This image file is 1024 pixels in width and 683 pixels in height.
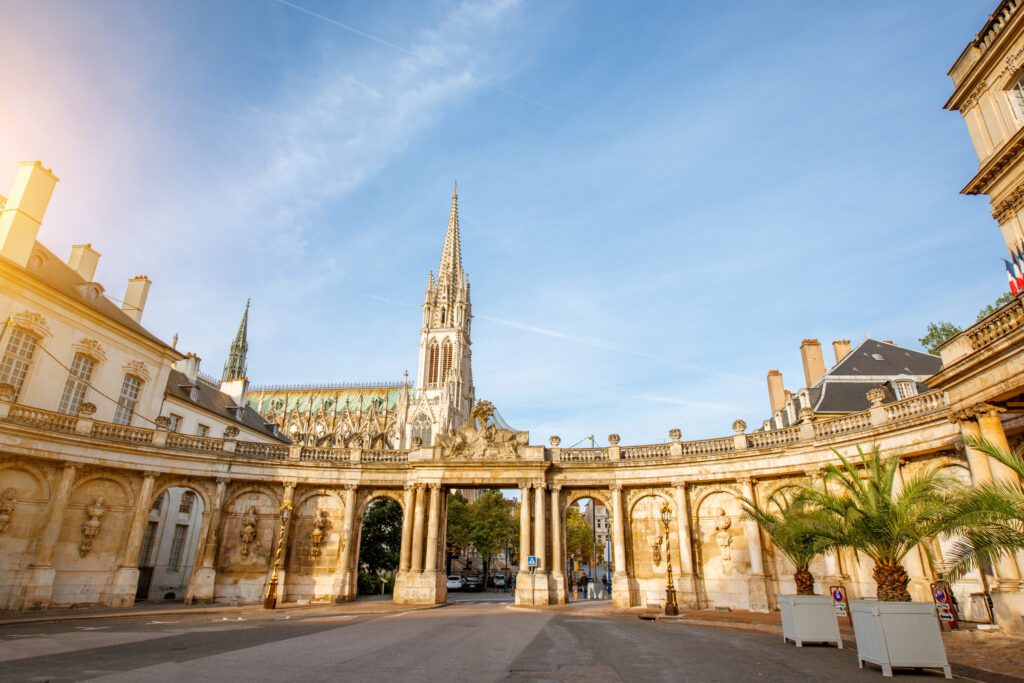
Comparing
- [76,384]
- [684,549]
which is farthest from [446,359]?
[684,549]

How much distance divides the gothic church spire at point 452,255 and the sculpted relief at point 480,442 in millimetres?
74193

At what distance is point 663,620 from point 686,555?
586 cm

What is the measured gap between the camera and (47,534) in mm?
23375

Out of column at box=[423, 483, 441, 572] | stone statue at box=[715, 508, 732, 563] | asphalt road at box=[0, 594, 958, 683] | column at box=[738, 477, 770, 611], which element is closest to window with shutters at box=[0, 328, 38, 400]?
asphalt road at box=[0, 594, 958, 683]

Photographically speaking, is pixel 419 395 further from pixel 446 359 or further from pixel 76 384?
pixel 76 384

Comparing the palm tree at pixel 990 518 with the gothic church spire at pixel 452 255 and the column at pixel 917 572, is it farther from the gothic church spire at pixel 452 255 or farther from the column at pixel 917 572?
the gothic church spire at pixel 452 255

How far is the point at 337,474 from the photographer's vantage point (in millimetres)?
29719

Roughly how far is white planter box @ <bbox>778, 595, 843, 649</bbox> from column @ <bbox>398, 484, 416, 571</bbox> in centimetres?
2021

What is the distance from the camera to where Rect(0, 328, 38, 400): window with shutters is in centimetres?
2547

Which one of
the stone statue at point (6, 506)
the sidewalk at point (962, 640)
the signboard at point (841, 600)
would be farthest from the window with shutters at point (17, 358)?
the signboard at point (841, 600)

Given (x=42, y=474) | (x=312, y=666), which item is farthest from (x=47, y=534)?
(x=312, y=666)

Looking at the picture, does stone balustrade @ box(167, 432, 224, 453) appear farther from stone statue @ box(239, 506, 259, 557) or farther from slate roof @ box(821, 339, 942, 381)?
slate roof @ box(821, 339, 942, 381)

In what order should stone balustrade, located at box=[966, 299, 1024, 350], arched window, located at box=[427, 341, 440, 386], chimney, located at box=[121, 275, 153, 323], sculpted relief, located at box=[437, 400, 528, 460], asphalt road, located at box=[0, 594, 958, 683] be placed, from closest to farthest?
asphalt road, located at box=[0, 594, 958, 683] < stone balustrade, located at box=[966, 299, 1024, 350] < sculpted relief, located at box=[437, 400, 528, 460] < chimney, located at box=[121, 275, 153, 323] < arched window, located at box=[427, 341, 440, 386]

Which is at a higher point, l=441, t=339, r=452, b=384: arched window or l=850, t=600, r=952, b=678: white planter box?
l=441, t=339, r=452, b=384: arched window
